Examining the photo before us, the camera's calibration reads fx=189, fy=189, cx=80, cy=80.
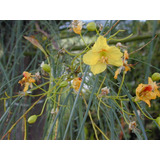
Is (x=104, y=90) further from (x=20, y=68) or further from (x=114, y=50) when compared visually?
(x=20, y=68)

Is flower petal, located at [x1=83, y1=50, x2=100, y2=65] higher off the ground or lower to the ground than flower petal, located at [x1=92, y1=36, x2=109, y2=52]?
lower

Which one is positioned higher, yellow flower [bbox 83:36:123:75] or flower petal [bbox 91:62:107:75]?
yellow flower [bbox 83:36:123:75]

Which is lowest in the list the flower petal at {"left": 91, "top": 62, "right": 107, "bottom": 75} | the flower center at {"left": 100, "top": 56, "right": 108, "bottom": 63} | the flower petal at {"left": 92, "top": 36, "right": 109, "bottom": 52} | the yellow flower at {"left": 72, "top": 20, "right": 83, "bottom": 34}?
the flower petal at {"left": 91, "top": 62, "right": 107, "bottom": 75}

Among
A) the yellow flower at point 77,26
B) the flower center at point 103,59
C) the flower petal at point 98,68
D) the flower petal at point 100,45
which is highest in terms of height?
the yellow flower at point 77,26

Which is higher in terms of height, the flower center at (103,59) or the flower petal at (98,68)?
the flower center at (103,59)
